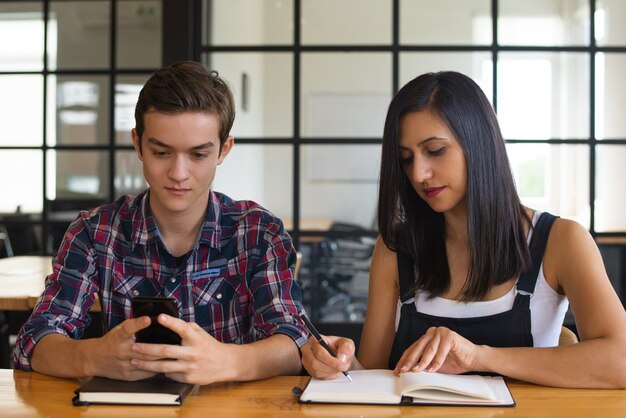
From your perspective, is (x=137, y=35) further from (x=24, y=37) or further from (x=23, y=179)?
(x=23, y=179)

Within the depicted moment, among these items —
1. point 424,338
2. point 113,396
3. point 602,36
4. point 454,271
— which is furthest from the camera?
point 602,36

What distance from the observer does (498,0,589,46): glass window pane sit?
4.02 m

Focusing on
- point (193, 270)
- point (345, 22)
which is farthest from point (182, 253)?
point (345, 22)

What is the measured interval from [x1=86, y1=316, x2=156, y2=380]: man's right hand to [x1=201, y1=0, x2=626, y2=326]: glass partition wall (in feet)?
8.46

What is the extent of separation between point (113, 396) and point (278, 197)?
2.73 meters

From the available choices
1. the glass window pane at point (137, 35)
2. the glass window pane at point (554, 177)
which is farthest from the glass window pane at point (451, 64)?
the glass window pane at point (137, 35)

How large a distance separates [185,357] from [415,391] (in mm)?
415

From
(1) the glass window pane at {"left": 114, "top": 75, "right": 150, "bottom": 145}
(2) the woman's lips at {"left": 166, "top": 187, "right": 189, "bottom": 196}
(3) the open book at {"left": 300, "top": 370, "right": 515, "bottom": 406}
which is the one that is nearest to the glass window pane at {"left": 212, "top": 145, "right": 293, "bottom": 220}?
(1) the glass window pane at {"left": 114, "top": 75, "right": 150, "bottom": 145}

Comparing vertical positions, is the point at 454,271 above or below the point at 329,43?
below

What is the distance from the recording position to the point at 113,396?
4.69 feet

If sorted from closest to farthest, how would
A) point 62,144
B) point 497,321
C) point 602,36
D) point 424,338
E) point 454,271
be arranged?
point 424,338 → point 497,321 → point 454,271 → point 602,36 → point 62,144

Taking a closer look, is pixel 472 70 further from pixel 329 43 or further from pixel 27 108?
pixel 27 108

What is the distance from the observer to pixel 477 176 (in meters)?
1.80

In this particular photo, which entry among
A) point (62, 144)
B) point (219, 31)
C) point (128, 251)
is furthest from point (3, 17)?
point (128, 251)
